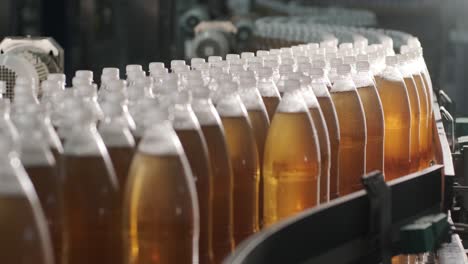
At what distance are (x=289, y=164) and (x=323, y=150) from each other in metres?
0.19

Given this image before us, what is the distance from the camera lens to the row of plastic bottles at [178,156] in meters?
2.12

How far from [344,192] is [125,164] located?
1066mm

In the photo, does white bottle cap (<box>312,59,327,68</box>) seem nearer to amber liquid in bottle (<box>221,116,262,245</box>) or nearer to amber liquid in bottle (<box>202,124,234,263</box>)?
amber liquid in bottle (<box>221,116,262,245</box>)

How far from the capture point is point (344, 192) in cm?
321

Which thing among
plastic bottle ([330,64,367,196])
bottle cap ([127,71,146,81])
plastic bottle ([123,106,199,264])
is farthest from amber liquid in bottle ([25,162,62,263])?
plastic bottle ([330,64,367,196])

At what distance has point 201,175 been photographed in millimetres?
2428

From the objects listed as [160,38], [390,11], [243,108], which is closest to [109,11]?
[160,38]

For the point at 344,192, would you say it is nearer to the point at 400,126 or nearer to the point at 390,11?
the point at 400,126

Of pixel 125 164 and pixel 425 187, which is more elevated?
pixel 125 164

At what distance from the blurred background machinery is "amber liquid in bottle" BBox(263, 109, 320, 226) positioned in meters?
7.40

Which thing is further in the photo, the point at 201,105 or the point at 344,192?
the point at 344,192

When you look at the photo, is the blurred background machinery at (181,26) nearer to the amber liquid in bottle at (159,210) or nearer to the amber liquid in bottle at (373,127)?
the amber liquid in bottle at (373,127)

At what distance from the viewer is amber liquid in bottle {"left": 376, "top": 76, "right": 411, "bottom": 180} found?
362cm

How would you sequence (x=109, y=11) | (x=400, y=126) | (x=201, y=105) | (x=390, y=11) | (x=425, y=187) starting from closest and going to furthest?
(x=201, y=105) < (x=425, y=187) < (x=400, y=126) < (x=109, y=11) < (x=390, y=11)
